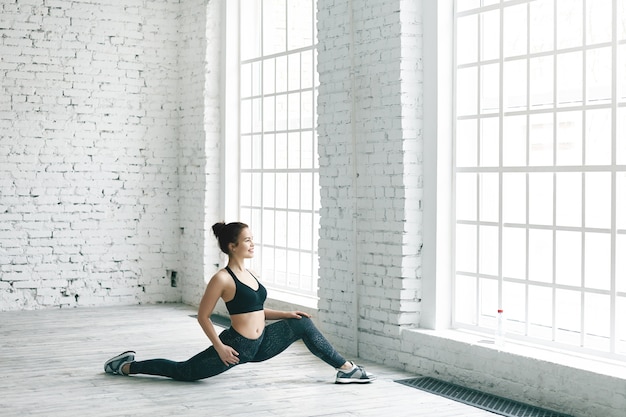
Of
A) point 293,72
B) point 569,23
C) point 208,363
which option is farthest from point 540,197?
point 293,72

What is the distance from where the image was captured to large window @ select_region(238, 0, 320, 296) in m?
7.63

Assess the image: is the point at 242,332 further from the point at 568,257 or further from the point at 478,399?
the point at 568,257

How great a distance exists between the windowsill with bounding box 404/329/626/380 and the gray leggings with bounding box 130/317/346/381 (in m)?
0.71

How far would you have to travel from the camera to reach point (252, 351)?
18.3 ft

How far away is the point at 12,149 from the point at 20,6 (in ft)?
4.40

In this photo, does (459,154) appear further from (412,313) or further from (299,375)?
(299,375)

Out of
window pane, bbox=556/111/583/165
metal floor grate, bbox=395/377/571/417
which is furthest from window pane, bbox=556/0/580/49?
metal floor grate, bbox=395/377/571/417

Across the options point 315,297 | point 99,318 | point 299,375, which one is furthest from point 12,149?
point 299,375

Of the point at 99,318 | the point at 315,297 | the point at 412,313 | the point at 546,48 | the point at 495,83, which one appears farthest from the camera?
the point at 99,318

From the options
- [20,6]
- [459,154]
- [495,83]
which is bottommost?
[459,154]

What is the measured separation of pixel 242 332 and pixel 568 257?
6.34 ft

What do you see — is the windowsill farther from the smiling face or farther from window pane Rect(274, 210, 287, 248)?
window pane Rect(274, 210, 287, 248)

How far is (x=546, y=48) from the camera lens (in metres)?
5.26

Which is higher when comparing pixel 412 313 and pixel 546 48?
pixel 546 48
